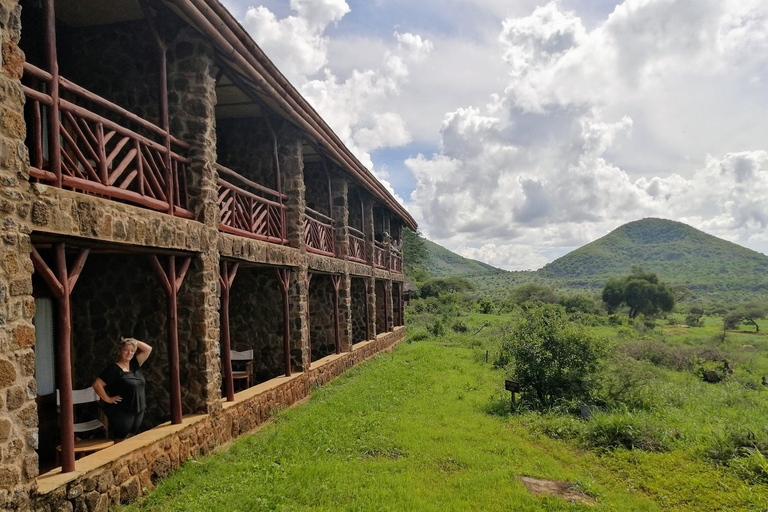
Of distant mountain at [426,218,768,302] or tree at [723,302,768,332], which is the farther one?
distant mountain at [426,218,768,302]

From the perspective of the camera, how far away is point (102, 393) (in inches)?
234

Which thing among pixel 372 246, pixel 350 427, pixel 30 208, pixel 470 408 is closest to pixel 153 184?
pixel 30 208

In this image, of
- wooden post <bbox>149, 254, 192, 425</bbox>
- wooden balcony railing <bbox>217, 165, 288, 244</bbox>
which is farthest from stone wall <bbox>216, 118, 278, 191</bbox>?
wooden post <bbox>149, 254, 192, 425</bbox>

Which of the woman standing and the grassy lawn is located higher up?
the woman standing

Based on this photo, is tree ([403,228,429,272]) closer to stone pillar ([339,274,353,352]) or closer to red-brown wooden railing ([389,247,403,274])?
red-brown wooden railing ([389,247,403,274])

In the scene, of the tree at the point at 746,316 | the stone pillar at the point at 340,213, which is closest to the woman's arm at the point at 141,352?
the stone pillar at the point at 340,213

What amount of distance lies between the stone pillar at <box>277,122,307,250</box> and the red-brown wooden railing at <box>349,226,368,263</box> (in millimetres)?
4548

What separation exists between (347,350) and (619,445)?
8.50 meters

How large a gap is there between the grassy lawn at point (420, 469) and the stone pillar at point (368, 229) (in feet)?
28.4

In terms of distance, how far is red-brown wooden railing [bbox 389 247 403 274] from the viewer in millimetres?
22350

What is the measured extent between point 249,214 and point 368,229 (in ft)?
30.9

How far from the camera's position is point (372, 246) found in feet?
60.6

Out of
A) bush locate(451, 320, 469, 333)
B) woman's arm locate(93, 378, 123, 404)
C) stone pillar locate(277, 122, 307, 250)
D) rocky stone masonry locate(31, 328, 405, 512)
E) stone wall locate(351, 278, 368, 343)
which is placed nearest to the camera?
rocky stone masonry locate(31, 328, 405, 512)

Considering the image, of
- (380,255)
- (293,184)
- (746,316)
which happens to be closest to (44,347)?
(293,184)
